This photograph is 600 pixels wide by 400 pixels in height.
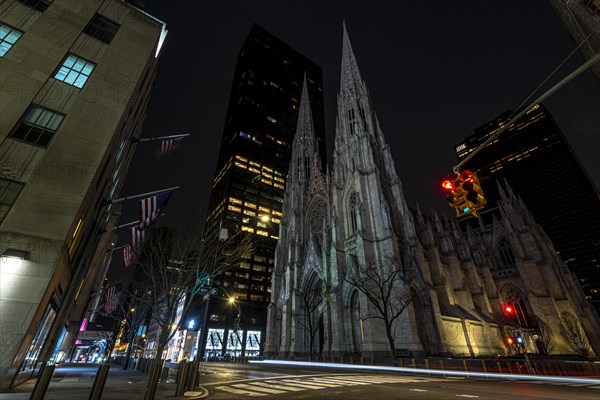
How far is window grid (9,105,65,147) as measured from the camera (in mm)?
11891

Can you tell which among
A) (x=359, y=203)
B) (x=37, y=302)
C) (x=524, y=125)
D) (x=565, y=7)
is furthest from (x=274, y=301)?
(x=524, y=125)

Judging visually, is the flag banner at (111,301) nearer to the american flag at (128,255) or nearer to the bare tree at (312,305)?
the american flag at (128,255)

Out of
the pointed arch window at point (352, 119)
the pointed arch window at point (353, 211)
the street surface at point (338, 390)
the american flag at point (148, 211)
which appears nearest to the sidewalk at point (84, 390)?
the street surface at point (338, 390)

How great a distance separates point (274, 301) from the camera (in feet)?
137

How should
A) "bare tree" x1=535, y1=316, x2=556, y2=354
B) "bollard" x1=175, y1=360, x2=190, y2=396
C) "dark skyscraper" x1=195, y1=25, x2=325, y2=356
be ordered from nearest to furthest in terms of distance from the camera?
"bollard" x1=175, y1=360, x2=190, y2=396 → "bare tree" x1=535, y1=316, x2=556, y2=354 → "dark skyscraper" x1=195, y1=25, x2=325, y2=356

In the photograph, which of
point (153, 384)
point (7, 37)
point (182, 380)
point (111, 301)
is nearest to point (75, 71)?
point (7, 37)

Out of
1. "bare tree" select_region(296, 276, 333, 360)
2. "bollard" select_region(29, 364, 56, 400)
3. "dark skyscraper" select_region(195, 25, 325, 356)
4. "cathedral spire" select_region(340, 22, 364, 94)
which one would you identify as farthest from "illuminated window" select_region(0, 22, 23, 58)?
"dark skyscraper" select_region(195, 25, 325, 356)

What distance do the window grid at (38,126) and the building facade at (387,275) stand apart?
84.1 feet

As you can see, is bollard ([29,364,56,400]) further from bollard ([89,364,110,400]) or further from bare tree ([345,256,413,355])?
bare tree ([345,256,413,355])

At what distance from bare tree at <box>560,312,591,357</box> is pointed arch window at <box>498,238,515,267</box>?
36.3 ft

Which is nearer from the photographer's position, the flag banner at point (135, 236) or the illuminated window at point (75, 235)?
the illuminated window at point (75, 235)

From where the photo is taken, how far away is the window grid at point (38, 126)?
1189 centimetres

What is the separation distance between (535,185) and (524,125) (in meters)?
28.9

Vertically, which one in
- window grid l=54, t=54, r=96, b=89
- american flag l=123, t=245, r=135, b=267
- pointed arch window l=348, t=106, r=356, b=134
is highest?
pointed arch window l=348, t=106, r=356, b=134
